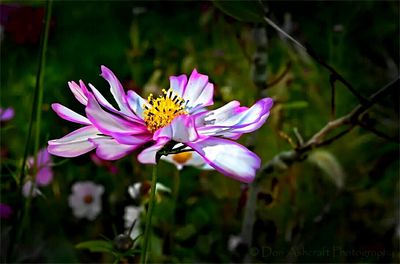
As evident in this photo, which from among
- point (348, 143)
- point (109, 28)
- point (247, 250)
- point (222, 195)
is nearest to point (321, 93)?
point (348, 143)

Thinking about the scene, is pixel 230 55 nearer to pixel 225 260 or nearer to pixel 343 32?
pixel 343 32

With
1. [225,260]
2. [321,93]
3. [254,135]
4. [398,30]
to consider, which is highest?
[398,30]

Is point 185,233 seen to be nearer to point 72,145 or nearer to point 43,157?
point 43,157

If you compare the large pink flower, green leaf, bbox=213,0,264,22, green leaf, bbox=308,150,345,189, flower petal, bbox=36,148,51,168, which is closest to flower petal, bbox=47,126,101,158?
the large pink flower

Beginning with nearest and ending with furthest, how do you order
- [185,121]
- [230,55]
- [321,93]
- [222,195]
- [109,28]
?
[185,121] → [222,195] → [321,93] → [230,55] → [109,28]

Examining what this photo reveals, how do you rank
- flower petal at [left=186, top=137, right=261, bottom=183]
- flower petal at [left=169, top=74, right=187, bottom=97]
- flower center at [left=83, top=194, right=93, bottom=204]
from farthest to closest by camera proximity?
1. flower center at [left=83, top=194, right=93, bottom=204]
2. flower petal at [left=169, top=74, right=187, bottom=97]
3. flower petal at [left=186, top=137, right=261, bottom=183]

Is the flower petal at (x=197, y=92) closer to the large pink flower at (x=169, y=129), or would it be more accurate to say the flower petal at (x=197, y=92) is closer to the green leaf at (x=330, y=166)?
the large pink flower at (x=169, y=129)

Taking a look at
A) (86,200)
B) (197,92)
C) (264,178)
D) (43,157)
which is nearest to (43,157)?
(43,157)

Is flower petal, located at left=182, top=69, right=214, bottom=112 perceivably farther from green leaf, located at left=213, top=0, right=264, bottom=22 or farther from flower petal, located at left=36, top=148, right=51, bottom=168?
flower petal, located at left=36, top=148, right=51, bottom=168
